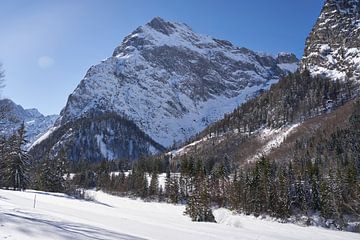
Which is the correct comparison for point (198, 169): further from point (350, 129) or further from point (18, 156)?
point (350, 129)

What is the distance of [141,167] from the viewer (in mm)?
159375

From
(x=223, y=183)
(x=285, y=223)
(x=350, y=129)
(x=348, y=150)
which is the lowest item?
(x=285, y=223)

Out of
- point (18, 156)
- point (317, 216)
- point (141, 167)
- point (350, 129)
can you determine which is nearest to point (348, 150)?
point (350, 129)

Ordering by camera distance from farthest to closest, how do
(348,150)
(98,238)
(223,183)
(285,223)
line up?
(348,150) → (223,183) → (285,223) → (98,238)

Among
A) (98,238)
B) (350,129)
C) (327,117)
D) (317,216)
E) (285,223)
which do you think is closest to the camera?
(98,238)

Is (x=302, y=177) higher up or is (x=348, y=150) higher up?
(x=348, y=150)

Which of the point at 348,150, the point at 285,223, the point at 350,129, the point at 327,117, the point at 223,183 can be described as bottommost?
the point at 285,223

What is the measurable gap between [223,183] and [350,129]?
8675 cm

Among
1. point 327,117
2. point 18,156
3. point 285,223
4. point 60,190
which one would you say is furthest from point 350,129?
point 18,156

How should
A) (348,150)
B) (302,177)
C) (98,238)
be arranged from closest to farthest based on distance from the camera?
(98,238) → (302,177) → (348,150)

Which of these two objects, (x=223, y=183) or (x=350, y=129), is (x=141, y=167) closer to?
(x=223, y=183)

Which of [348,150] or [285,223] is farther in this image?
[348,150]

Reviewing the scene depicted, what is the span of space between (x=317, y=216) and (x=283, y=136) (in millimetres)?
123776

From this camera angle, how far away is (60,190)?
77.4m
